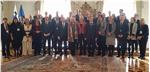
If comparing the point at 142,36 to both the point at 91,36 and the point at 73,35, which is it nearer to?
the point at 91,36

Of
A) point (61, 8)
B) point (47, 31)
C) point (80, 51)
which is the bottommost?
point (80, 51)

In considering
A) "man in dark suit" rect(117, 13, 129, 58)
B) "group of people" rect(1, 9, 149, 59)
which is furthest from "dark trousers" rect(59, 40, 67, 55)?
"man in dark suit" rect(117, 13, 129, 58)

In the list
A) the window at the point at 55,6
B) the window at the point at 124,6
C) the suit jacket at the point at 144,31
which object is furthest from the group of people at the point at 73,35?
the window at the point at 55,6

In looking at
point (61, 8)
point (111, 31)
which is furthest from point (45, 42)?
point (61, 8)

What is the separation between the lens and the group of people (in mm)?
11406

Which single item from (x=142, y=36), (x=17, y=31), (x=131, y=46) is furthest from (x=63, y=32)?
(x=142, y=36)

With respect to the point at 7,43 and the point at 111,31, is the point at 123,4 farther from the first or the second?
the point at 7,43

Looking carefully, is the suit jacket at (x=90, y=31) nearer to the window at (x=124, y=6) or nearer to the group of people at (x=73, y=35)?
the group of people at (x=73, y=35)

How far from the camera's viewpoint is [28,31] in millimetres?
11812

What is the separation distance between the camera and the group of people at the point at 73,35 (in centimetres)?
1141

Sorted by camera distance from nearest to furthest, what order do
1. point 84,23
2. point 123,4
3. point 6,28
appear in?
point 6,28
point 84,23
point 123,4

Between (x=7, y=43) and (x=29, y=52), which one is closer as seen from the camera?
(x=7, y=43)

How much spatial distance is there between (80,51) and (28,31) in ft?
6.62

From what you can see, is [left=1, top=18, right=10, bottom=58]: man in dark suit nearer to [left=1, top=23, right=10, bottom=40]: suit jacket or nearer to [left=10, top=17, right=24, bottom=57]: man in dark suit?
[left=1, top=23, right=10, bottom=40]: suit jacket
